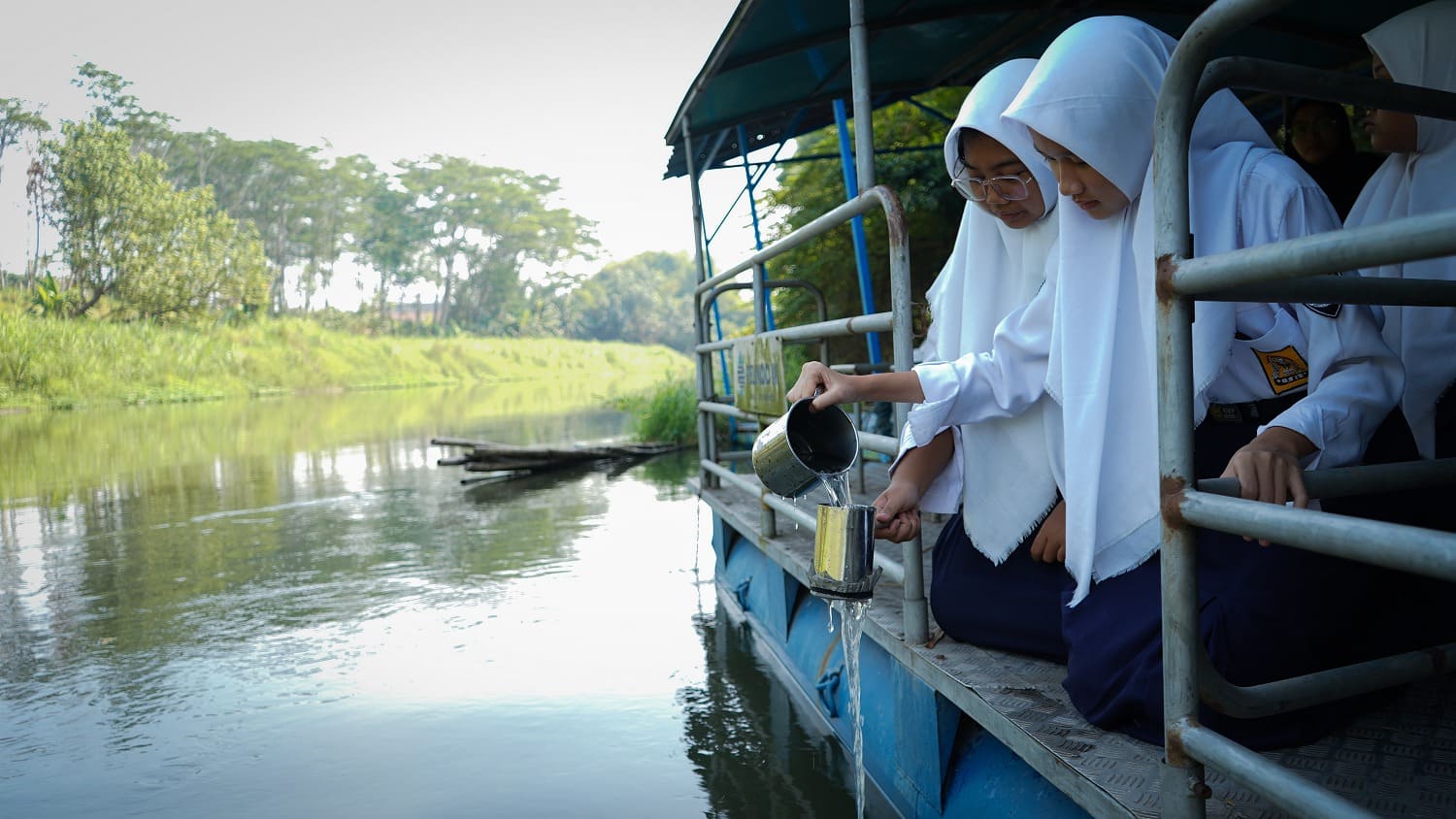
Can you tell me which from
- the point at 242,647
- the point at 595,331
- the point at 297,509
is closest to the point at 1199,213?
the point at 242,647

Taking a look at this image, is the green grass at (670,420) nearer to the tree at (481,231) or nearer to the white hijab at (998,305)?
the white hijab at (998,305)

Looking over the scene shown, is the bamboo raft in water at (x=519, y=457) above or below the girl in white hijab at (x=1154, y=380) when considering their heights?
below

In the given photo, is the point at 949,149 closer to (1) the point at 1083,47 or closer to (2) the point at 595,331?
(1) the point at 1083,47

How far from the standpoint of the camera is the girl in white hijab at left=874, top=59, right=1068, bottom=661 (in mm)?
1829

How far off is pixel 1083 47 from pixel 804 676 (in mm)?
2310

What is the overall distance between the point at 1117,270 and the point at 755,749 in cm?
214

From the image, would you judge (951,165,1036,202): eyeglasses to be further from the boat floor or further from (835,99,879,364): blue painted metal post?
(835,99,879,364): blue painted metal post

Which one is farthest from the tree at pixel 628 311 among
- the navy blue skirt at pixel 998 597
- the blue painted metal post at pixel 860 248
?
the navy blue skirt at pixel 998 597

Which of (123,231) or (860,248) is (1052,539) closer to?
(860,248)

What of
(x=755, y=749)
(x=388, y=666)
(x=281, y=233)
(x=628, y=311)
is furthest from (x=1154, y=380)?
(x=628, y=311)

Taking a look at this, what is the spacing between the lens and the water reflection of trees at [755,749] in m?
2.89

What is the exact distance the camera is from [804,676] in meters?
3.38

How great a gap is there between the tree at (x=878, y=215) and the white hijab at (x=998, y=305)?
23.0 feet

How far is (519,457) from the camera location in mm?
9570
